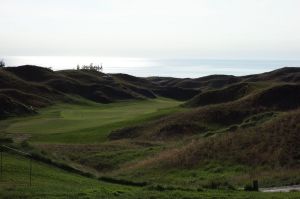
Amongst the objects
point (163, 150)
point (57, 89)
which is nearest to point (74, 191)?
point (163, 150)

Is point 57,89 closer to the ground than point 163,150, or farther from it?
farther from it

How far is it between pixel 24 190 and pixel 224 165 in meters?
19.4

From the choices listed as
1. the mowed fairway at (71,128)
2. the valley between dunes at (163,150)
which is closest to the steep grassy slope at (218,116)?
the valley between dunes at (163,150)

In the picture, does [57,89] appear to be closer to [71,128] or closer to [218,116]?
[71,128]

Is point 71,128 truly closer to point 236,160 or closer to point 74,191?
point 236,160

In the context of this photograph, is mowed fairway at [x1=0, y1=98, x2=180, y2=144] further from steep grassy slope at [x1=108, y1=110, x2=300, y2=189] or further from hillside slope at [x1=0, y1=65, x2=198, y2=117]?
hillside slope at [x1=0, y1=65, x2=198, y2=117]

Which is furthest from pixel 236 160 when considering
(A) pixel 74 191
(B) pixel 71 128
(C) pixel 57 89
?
(C) pixel 57 89

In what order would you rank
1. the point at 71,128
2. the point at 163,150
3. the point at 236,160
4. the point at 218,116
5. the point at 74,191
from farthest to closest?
the point at 218,116, the point at 71,128, the point at 163,150, the point at 236,160, the point at 74,191

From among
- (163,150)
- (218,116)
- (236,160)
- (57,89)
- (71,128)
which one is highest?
(57,89)

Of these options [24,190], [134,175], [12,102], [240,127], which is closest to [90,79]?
[12,102]

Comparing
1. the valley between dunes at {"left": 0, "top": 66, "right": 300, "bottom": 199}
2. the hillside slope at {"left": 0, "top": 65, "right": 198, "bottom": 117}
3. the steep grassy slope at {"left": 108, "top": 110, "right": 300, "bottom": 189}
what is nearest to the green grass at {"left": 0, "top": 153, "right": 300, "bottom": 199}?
the valley between dunes at {"left": 0, "top": 66, "right": 300, "bottom": 199}

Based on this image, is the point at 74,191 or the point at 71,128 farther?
the point at 71,128

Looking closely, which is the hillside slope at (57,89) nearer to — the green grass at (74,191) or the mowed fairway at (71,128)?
the mowed fairway at (71,128)

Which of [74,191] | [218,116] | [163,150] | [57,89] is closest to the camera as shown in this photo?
[74,191]
